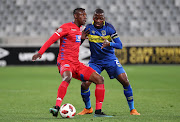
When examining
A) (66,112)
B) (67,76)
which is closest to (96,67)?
(67,76)

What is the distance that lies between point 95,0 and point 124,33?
10.3 feet

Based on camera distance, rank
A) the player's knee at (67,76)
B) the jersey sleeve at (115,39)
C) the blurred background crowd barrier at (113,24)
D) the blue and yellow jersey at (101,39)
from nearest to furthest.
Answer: the player's knee at (67,76), the jersey sleeve at (115,39), the blue and yellow jersey at (101,39), the blurred background crowd barrier at (113,24)

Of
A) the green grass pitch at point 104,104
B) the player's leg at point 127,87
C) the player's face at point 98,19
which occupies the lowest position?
the green grass pitch at point 104,104

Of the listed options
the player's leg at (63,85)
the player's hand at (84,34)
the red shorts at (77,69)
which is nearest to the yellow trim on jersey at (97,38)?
the player's hand at (84,34)

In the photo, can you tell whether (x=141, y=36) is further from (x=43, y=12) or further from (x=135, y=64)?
(x=43, y=12)

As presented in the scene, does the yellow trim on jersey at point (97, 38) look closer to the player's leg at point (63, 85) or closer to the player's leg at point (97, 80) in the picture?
the player's leg at point (97, 80)

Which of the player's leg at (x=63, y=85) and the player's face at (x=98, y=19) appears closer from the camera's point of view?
the player's leg at (x=63, y=85)

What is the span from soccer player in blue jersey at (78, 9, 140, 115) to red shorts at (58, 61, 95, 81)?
1.33 feet

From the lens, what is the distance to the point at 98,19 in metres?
5.78

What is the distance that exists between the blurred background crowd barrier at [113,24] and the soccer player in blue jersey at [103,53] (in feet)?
41.4

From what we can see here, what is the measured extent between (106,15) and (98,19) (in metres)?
16.2

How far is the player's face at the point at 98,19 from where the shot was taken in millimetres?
5742

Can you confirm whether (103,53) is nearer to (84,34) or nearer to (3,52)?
(84,34)

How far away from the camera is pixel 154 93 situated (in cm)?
898
